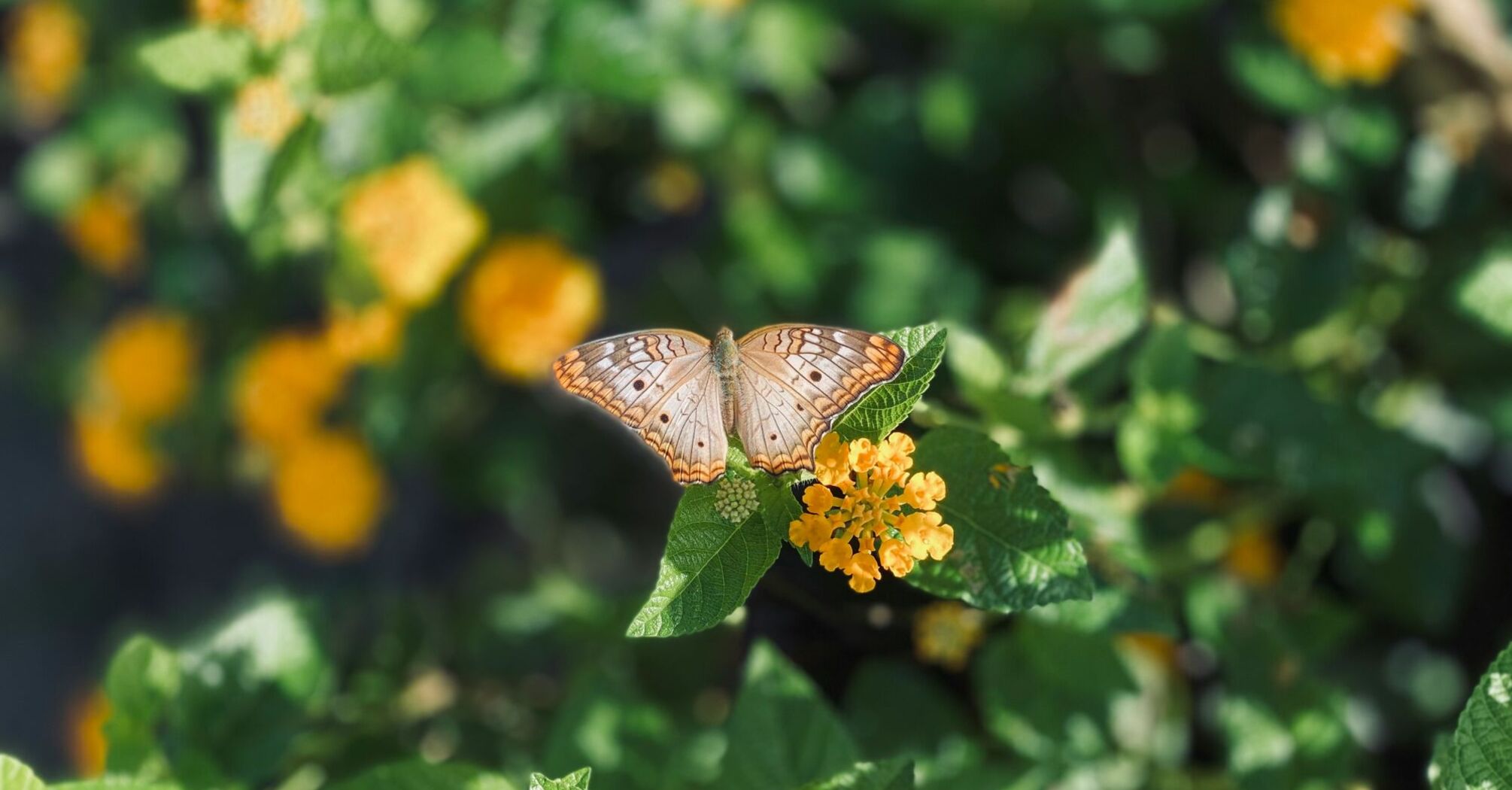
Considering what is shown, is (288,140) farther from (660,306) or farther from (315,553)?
(315,553)

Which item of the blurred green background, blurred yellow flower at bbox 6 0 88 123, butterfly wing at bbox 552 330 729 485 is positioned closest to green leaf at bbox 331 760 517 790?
the blurred green background

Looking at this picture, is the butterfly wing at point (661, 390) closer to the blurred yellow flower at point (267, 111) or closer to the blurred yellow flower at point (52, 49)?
the blurred yellow flower at point (267, 111)

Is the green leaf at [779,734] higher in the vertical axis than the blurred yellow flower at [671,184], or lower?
lower

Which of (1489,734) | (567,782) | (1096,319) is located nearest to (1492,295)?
(1096,319)

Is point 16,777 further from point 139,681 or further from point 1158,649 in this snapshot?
point 1158,649

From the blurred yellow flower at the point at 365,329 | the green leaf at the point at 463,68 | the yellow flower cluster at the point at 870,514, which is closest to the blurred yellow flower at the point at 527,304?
the blurred yellow flower at the point at 365,329

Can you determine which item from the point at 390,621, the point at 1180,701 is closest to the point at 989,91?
the point at 1180,701

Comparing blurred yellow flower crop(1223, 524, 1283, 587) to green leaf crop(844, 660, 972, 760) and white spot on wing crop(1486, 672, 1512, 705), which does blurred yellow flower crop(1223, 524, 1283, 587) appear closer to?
green leaf crop(844, 660, 972, 760)
